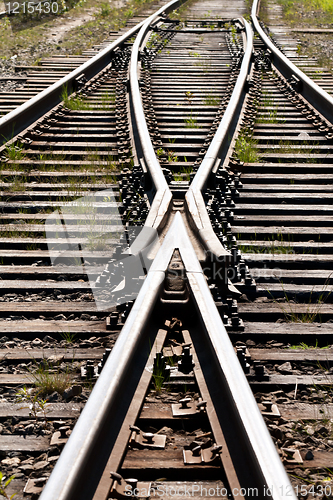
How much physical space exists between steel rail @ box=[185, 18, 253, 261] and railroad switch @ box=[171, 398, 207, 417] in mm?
1005

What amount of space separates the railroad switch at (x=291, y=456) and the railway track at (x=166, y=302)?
0.6 inches

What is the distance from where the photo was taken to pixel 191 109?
662 cm

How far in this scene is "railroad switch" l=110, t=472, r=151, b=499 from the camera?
65.4 inches

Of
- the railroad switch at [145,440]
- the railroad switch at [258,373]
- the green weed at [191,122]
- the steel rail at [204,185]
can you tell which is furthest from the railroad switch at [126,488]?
the green weed at [191,122]

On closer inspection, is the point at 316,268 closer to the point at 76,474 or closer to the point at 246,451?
the point at 246,451

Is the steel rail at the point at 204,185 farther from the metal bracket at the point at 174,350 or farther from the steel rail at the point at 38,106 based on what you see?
the steel rail at the point at 38,106

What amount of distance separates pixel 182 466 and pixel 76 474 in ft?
1.44

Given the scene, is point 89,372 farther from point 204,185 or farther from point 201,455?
point 204,185

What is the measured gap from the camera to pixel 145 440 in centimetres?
194

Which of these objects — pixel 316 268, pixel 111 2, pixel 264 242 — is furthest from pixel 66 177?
pixel 111 2

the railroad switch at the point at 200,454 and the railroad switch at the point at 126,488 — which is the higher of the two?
the railroad switch at the point at 126,488

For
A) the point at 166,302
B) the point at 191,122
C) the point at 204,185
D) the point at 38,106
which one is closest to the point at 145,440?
the point at 166,302

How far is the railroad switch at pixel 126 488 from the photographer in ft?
5.45

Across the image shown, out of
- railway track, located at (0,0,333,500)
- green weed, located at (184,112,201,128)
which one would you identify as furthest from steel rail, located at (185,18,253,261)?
green weed, located at (184,112,201,128)
